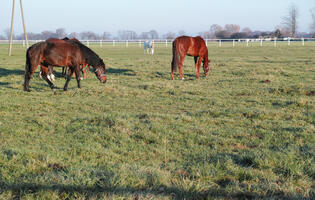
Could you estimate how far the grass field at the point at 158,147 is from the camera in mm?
2998

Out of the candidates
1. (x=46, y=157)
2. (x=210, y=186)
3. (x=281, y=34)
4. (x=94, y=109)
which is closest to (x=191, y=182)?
(x=210, y=186)

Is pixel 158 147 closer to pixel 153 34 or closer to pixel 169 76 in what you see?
pixel 169 76

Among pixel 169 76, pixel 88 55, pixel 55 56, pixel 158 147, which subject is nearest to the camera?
pixel 158 147

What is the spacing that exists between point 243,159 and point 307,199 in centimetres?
115

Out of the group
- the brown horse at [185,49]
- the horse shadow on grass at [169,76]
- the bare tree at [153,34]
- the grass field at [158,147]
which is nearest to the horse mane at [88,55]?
the grass field at [158,147]

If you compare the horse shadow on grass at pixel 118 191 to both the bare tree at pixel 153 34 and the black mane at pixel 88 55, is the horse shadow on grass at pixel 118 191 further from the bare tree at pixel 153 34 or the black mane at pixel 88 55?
the bare tree at pixel 153 34

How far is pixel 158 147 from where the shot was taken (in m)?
4.56

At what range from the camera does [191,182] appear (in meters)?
3.05

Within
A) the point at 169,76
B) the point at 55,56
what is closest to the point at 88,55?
the point at 55,56

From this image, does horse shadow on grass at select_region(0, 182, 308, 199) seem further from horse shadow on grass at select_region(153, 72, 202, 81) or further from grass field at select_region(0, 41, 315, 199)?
horse shadow on grass at select_region(153, 72, 202, 81)

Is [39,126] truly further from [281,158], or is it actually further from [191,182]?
[281,158]

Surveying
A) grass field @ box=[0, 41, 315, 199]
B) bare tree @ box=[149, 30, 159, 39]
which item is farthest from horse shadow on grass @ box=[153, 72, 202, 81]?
bare tree @ box=[149, 30, 159, 39]

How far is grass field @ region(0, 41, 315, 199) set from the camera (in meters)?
3.00

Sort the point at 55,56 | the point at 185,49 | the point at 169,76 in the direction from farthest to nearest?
the point at 169,76 → the point at 185,49 → the point at 55,56
